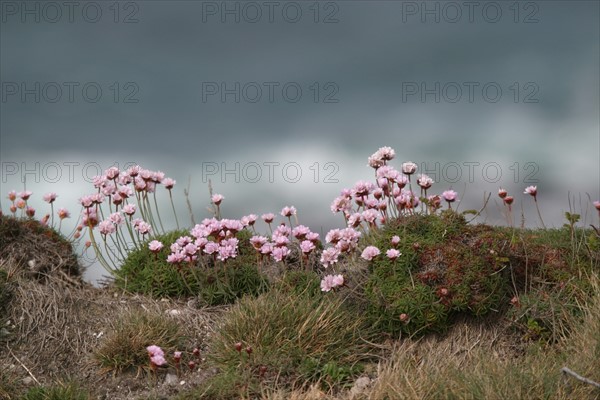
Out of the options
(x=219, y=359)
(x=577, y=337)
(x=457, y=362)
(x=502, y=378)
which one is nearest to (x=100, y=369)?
(x=219, y=359)

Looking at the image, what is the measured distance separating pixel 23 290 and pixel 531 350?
5193mm

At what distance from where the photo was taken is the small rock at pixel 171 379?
6649 millimetres

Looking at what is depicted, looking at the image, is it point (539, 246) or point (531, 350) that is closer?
point (531, 350)

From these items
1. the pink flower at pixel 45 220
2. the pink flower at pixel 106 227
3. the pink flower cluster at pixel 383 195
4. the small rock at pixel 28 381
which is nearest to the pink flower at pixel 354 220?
the pink flower cluster at pixel 383 195

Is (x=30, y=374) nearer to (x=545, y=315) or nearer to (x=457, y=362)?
(x=457, y=362)

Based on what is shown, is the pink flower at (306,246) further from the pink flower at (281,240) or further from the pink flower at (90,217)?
the pink flower at (90,217)

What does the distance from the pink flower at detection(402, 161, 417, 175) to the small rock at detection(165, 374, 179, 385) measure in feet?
9.57

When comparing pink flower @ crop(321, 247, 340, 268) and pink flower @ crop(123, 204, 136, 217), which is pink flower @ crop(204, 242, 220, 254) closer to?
pink flower @ crop(321, 247, 340, 268)

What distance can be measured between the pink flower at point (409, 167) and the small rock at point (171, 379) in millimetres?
2918

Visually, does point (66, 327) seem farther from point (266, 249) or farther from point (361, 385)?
point (361, 385)

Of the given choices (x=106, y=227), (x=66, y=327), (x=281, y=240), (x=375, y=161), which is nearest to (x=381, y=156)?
(x=375, y=161)

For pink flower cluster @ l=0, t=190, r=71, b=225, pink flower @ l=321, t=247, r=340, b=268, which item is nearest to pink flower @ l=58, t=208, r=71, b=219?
pink flower cluster @ l=0, t=190, r=71, b=225

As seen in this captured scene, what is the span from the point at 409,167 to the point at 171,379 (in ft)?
9.86

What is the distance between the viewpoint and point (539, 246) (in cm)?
795
